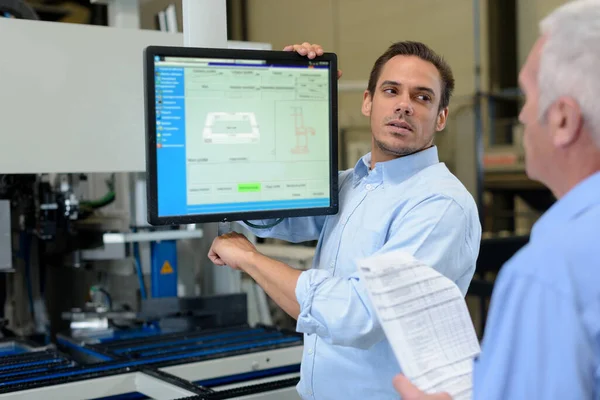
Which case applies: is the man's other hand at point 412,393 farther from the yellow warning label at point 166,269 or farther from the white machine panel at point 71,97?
the yellow warning label at point 166,269

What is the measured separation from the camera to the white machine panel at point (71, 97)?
2297mm

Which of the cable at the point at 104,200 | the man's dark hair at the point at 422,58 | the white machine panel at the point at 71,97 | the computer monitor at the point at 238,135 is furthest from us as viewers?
the cable at the point at 104,200

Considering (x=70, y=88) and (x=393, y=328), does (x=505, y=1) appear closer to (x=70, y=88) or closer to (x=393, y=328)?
(x=70, y=88)

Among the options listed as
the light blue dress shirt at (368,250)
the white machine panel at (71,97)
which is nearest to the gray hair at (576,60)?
the light blue dress shirt at (368,250)

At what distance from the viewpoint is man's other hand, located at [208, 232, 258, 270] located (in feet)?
5.41

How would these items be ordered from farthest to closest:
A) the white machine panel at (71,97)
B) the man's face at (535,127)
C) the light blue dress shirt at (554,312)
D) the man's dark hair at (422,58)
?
the white machine panel at (71,97) < the man's dark hair at (422,58) < the man's face at (535,127) < the light blue dress shirt at (554,312)

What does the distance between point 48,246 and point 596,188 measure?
2316mm

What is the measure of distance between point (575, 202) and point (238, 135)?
862 mm

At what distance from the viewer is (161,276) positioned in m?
2.87

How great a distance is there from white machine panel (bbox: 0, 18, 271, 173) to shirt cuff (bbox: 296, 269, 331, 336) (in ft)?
3.77

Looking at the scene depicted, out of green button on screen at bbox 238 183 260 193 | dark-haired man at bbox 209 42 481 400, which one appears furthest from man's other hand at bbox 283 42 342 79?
green button on screen at bbox 238 183 260 193

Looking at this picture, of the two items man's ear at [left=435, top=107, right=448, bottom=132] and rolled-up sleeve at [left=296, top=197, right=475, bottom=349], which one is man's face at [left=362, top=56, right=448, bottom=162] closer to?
man's ear at [left=435, top=107, right=448, bottom=132]

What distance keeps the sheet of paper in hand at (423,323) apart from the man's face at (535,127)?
0.88 ft

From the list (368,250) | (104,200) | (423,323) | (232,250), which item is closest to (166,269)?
(104,200)
